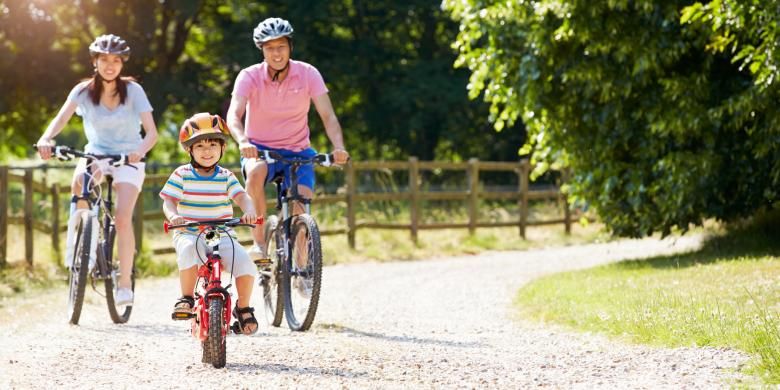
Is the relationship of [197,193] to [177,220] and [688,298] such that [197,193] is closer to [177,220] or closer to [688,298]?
[177,220]

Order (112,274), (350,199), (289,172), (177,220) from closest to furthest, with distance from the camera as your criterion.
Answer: (177,220) → (289,172) → (112,274) → (350,199)

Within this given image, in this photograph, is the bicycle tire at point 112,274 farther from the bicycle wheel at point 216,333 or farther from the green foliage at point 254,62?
the green foliage at point 254,62

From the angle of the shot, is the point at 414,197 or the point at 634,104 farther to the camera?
the point at 414,197

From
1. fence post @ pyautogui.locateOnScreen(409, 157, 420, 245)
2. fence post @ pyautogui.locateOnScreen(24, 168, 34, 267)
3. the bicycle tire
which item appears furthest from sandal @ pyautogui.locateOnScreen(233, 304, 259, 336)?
fence post @ pyautogui.locateOnScreen(409, 157, 420, 245)

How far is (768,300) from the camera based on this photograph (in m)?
8.03

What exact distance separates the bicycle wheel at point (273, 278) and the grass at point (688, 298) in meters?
2.01

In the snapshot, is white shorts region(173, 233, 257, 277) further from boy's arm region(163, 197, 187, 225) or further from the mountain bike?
the mountain bike

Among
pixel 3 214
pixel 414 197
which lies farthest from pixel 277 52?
pixel 414 197

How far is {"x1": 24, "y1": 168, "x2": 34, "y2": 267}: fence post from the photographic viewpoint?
12.7 metres

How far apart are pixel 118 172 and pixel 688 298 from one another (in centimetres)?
415

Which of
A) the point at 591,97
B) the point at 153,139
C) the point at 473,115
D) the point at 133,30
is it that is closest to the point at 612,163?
the point at 591,97

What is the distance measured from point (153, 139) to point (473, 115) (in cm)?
2211

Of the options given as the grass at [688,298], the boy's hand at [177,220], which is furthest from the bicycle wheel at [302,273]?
the grass at [688,298]

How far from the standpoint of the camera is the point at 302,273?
7.59 metres
